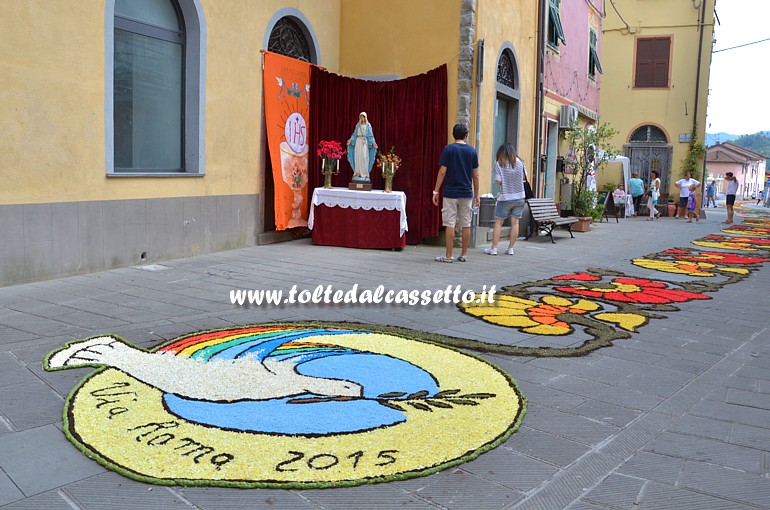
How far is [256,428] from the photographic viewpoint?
318cm

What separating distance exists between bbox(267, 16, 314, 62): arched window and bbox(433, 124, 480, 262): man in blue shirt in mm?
3210

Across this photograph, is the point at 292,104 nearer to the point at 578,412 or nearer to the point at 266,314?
the point at 266,314

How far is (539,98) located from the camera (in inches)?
565

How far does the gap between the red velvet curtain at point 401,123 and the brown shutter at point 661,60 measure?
61.7 feet

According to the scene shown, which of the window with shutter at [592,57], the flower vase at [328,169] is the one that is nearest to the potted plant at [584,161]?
the window with shutter at [592,57]

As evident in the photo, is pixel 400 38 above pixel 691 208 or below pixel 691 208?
above

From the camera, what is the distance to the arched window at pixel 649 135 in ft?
86.7

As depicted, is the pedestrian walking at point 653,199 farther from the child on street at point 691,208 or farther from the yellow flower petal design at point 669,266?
the yellow flower petal design at point 669,266

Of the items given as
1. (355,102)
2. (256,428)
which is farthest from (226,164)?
(256,428)

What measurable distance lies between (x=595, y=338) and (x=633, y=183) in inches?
748

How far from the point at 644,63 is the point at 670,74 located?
1062 millimetres

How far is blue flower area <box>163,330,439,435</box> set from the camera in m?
3.24

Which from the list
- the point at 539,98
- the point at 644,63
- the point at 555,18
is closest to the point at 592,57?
the point at 555,18

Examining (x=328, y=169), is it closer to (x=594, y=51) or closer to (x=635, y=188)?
(x=594, y=51)
